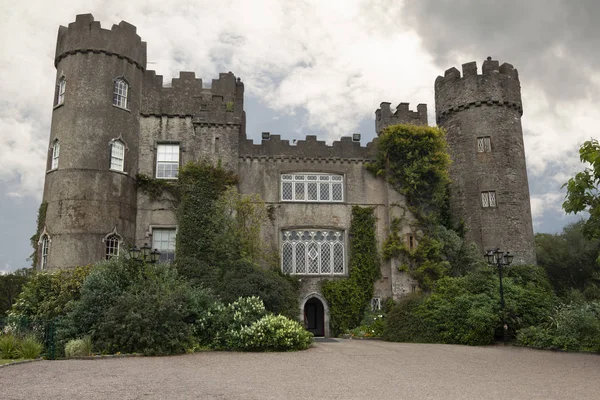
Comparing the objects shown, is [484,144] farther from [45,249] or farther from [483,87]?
[45,249]

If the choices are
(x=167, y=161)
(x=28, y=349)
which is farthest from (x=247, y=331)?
(x=167, y=161)

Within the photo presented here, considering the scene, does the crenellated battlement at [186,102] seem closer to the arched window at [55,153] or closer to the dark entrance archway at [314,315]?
the arched window at [55,153]

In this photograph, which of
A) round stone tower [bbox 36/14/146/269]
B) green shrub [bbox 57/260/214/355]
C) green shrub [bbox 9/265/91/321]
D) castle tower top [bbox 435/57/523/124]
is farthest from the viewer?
castle tower top [bbox 435/57/523/124]

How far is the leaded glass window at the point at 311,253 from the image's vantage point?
83.2 ft

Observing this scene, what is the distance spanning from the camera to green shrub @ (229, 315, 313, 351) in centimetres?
1599

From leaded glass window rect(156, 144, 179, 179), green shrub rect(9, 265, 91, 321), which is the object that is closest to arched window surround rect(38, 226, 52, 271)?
green shrub rect(9, 265, 91, 321)

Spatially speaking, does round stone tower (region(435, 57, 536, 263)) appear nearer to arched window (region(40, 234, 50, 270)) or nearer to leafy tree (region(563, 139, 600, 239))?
leafy tree (region(563, 139, 600, 239))

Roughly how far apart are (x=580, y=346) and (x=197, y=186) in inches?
664

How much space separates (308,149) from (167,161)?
7.21 meters

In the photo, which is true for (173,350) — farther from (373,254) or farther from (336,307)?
(373,254)

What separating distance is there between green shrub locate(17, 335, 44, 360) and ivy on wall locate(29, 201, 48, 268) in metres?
9.23

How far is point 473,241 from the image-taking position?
2633 centimetres

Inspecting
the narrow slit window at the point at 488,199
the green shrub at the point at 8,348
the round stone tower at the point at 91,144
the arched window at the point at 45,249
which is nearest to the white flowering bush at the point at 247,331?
the green shrub at the point at 8,348

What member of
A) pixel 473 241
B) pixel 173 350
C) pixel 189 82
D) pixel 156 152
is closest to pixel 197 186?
pixel 156 152
